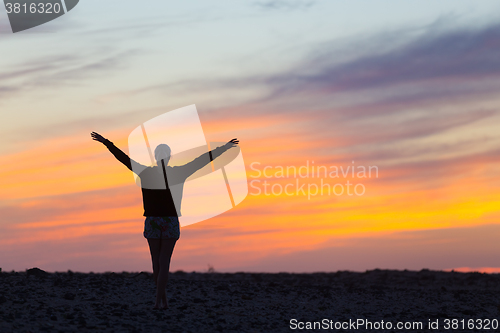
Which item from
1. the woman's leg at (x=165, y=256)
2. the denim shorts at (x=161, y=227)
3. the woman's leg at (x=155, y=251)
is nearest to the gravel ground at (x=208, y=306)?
the woman's leg at (x=165, y=256)

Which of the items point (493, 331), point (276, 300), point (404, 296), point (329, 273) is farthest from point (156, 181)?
point (329, 273)

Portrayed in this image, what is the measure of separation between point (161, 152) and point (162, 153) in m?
0.03

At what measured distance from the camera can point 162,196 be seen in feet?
32.8

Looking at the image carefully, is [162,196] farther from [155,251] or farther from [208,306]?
A: [208,306]

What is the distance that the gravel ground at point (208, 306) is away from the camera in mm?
9359

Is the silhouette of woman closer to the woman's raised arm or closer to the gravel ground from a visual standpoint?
the woman's raised arm

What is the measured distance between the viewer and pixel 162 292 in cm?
1045

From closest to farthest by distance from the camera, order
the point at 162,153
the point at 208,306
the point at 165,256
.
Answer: the point at 162,153 → the point at 165,256 → the point at 208,306

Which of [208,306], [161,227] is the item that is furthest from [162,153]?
[208,306]

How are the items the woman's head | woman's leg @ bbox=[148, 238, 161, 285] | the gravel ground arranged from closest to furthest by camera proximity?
the gravel ground → the woman's head → woman's leg @ bbox=[148, 238, 161, 285]

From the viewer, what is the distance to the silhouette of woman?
9961 mm

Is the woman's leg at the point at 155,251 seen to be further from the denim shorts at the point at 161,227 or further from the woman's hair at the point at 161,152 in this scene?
the woman's hair at the point at 161,152

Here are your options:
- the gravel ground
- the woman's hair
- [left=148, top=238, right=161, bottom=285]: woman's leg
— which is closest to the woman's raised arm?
the woman's hair

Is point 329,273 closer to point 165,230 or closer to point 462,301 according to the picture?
point 462,301
